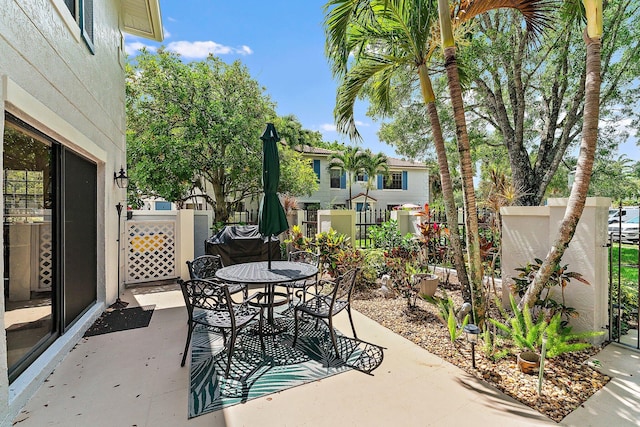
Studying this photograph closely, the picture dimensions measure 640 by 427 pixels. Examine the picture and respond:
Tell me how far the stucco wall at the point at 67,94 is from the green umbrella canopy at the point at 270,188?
7.56ft

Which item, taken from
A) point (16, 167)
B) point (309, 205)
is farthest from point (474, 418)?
point (309, 205)

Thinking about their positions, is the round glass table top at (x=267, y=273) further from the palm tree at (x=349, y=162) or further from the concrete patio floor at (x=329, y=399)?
the palm tree at (x=349, y=162)

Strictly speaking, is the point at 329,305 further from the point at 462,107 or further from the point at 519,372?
the point at 462,107

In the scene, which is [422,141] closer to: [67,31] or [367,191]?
[367,191]

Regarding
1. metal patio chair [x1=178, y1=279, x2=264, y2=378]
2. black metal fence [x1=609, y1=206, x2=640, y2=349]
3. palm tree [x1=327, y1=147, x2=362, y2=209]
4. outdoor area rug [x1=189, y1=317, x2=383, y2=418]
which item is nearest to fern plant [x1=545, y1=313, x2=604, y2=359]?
black metal fence [x1=609, y1=206, x2=640, y2=349]

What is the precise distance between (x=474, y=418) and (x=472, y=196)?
7.93ft

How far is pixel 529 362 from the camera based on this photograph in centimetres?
300

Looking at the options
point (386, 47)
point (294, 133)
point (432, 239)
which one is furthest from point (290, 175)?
point (386, 47)

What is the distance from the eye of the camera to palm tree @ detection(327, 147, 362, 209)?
68.7 ft

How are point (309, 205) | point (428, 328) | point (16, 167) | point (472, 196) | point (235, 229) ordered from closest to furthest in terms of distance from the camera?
point (16, 167) → point (472, 196) → point (428, 328) → point (235, 229) → point (309, 205)

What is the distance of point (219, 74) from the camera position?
1143 cm

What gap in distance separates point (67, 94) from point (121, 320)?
340cm

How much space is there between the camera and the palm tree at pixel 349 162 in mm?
20938

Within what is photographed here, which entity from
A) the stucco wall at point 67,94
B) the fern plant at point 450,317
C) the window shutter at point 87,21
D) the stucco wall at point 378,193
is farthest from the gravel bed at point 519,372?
the stucco wall at point 378,193
